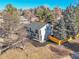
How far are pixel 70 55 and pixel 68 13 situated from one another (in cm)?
1431

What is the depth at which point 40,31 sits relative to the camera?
42125 mm

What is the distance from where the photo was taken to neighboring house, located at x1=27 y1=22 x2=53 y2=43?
138ft

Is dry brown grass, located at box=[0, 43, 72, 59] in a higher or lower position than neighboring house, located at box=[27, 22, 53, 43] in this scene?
lower

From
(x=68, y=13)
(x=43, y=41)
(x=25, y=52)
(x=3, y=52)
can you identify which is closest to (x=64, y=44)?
(x=43, y=41)

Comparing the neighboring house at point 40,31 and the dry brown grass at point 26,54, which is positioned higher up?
the neighboring house at point 40,31

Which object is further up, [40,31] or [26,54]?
[40,31]

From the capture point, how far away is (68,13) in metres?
42.8

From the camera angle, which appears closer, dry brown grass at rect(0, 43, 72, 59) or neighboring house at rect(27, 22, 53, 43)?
dry brown grass at rect(0, 43, 72, 59)

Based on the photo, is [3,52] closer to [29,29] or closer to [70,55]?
[70,55]

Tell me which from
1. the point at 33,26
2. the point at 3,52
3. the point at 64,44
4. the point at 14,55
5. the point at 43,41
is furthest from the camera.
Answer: the point at 33,26

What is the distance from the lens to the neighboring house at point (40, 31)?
1657 inches

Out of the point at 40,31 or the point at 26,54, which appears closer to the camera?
the point at 26,54

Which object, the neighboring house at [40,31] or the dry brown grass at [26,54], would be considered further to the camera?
the neighboring house at [40,31]

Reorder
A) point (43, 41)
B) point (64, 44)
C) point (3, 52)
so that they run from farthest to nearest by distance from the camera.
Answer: point (43, 41) → point (64, 44) → point (3, 52)
